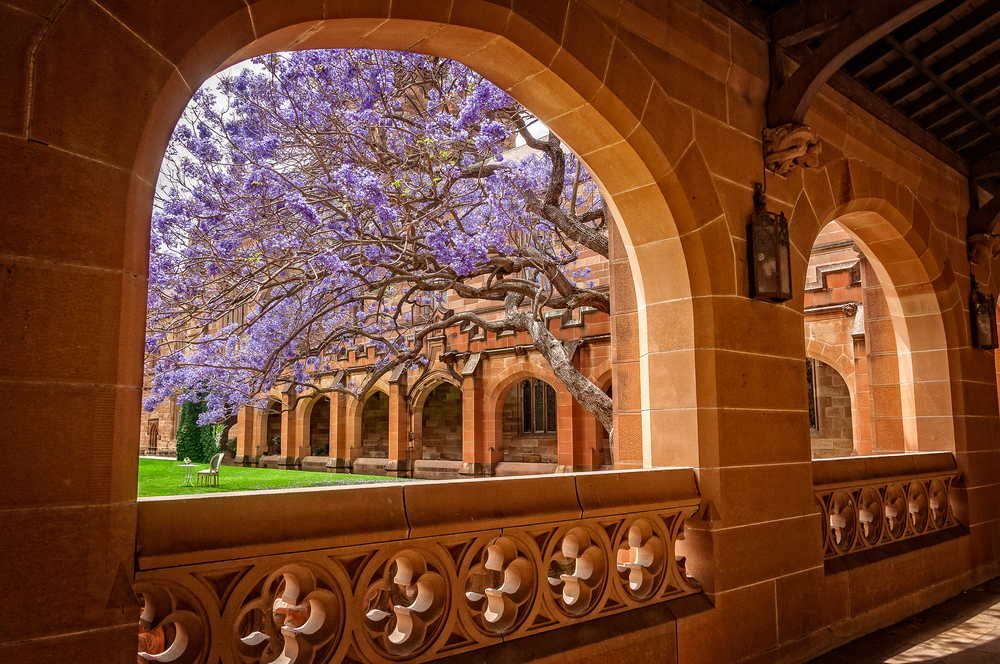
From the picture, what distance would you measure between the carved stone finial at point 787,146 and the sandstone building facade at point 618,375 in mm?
33

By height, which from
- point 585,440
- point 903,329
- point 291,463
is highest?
point 903,329

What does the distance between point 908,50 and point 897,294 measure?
7.02 ft

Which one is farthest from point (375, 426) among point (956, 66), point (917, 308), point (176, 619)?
point (176, 619)

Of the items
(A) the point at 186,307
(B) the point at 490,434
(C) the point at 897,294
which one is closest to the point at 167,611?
(C) the point at 897,294

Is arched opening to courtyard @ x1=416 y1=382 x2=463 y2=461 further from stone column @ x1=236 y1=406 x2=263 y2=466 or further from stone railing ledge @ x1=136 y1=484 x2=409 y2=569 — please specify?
stone railing ledge @ x1=136 y1=484 x2=409 y2=569

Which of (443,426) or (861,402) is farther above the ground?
(861,402)

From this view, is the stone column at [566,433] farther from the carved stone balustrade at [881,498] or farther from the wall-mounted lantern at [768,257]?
the wall-mounted lantern at [768,257]

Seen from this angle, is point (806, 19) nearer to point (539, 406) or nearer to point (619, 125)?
point (619, 125)

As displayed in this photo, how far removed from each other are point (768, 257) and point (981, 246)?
3.96m

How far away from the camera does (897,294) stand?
606 cm

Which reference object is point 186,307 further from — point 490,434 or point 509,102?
point 490,434

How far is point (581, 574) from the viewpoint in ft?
9.76

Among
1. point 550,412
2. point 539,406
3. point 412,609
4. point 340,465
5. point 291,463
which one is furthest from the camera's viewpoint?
point 291,463

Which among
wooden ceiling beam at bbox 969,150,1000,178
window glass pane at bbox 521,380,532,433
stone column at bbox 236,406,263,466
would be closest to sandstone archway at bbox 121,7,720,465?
wooden ceiling beam at bbox 969,150,1000,178
